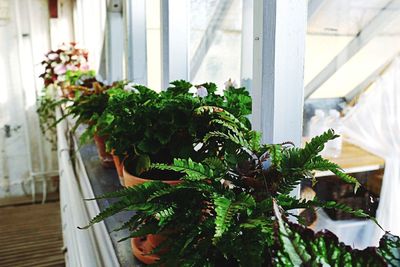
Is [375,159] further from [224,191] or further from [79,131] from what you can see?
[224,191]

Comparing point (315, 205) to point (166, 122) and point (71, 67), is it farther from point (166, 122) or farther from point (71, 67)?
point (71, 67)

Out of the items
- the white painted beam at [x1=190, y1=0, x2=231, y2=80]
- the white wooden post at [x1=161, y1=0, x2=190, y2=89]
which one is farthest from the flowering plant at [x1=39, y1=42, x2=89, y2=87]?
the white wooden post at [x1=161, y1=0, x2=190, y2=89]

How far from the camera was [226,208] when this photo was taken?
0.46 m

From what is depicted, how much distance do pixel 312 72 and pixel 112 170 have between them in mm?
1701

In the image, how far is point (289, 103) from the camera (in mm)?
688

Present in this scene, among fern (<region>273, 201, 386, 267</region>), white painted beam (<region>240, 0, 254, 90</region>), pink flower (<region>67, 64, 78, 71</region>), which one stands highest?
white painted beam (<region>240, 0, 254, 90</region>)

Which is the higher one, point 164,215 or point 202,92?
point 202,92

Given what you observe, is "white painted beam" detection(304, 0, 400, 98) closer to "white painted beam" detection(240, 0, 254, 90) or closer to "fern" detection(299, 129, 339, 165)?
"white painted beam" detection(240, 0, 254, 90)

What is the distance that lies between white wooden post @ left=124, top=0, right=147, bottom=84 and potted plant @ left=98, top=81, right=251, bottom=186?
0.84m

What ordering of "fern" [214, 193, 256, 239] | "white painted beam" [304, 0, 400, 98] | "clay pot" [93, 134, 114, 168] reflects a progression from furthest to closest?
"white painted beam" [304, 0, 400, 98], "clay pot" [93, 134, 114, 168], "fern" [214, 193, 256, 239]

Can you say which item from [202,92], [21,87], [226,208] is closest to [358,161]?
[202,92]

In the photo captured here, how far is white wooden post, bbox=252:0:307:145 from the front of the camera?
0.65 meters

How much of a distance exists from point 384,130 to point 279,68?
188 cm

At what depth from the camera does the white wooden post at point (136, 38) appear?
1666 mm
